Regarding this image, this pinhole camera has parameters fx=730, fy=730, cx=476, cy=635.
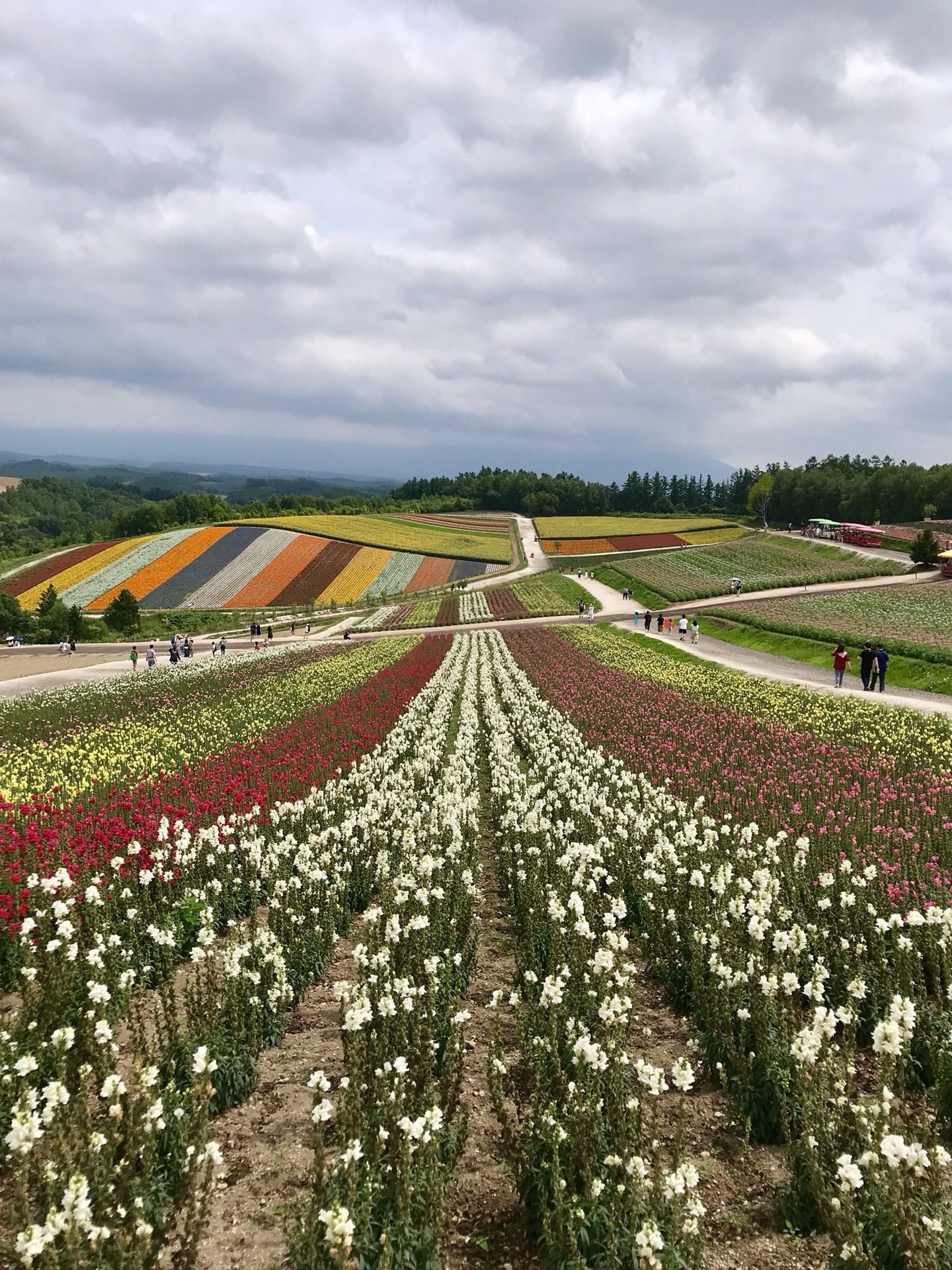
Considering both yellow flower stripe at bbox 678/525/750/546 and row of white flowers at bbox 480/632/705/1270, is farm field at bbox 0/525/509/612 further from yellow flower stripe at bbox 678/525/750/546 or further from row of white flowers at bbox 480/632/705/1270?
row of white flowers at bbox 480/632/705/1270

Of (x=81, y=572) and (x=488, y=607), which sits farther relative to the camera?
(x=81, y=572)

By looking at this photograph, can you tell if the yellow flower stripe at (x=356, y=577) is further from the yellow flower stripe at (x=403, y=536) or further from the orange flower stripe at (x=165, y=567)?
the orange flower stripe at (x=165, y=567)

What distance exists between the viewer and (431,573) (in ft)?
277

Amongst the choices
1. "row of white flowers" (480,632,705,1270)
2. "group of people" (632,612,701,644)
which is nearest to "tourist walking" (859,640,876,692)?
"group of people" (632,612,701,644)

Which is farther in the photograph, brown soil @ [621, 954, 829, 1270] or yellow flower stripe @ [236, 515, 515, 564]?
yellow flower stripe @ [236, 515, 515, 564]

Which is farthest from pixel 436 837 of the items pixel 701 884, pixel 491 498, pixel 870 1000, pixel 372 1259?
pixel 491 498

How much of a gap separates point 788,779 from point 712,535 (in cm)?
10487

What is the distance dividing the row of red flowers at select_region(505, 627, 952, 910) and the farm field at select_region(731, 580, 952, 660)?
15055mm

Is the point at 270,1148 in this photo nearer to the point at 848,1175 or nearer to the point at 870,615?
the point at 848,1175

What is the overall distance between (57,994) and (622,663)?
27233 millimetres

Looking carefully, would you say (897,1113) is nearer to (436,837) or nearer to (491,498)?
(436,837)

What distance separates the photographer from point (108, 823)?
1052 cm

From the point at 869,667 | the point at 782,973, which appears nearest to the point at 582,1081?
the point at 782,973

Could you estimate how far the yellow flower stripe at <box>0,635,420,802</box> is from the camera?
1525 cm
